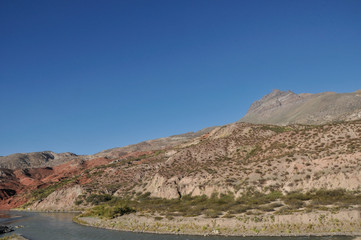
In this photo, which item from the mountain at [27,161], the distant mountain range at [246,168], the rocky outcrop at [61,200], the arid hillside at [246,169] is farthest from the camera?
the mountain at [27,161]

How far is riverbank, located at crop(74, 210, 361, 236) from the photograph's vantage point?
2823 centimetres

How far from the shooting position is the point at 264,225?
30.7 metres

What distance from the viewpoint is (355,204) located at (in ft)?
106

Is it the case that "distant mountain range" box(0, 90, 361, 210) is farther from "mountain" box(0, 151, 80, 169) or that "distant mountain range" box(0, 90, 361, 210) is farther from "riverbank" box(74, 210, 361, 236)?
"mountain" box(0, 151, 80, 169)

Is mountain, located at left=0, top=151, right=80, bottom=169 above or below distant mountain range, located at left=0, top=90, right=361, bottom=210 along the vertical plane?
above

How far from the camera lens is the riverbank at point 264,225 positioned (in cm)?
2823

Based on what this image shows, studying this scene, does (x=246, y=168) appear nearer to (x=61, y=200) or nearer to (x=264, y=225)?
(x=264, y=225)

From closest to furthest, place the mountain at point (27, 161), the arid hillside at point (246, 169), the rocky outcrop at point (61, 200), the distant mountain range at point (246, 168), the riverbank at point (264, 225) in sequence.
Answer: the riverbank at point (264, 225), the arid hillside at point (246, 169), the distant mountain range at point (246, 168), the rocky outcrop at point (61, 200), the mountain at point (27, 161)

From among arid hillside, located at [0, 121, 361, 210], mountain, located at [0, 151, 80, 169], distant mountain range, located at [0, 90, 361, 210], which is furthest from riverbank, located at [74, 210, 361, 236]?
mountain, located at [0, 151, 80, 169]

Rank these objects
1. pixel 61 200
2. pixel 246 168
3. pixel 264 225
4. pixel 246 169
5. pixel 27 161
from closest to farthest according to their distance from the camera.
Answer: pixel 264 225 < pixel 246 169 < pixel 246 168 < pixel 61 200 < pixel 27 161

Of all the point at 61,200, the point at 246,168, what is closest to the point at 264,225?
the point at 246,168

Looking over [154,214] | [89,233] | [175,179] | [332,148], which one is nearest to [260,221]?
[154,214]

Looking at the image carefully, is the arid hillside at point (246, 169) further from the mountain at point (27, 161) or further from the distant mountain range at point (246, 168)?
the mountain at point (27, 161)

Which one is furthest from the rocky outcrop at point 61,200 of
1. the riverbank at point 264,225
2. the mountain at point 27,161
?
the mountain at point 27,161
